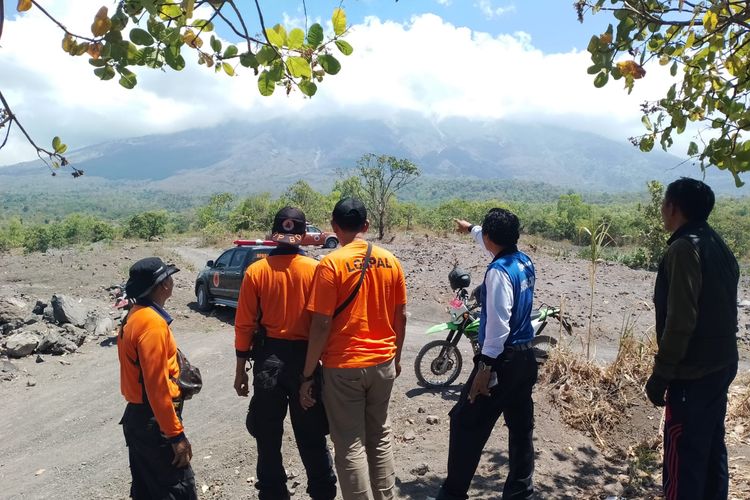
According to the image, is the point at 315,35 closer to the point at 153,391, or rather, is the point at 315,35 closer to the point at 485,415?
the point at 153,391

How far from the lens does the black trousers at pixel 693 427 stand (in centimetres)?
252

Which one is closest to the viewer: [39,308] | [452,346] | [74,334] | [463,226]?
[463,226]

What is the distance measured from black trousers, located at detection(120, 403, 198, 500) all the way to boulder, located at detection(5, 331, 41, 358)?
6.52 m

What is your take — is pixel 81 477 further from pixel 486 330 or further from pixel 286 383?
pixel 486 330

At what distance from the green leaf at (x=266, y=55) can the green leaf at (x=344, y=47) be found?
0.25m

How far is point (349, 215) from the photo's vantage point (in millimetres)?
2814

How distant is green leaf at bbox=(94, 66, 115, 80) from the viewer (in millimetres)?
1992

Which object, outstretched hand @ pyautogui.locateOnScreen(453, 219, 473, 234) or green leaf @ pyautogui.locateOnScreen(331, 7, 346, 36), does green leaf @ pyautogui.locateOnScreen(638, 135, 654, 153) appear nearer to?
outstretched hand @ pyautogui.locateOnScreen(453, 219, 473, 234)

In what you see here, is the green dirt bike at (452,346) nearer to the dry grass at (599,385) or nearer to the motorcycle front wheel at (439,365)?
the motorcycle front wheel at (439,365)

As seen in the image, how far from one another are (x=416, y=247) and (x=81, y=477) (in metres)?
15.0

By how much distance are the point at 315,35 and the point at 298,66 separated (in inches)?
5.7

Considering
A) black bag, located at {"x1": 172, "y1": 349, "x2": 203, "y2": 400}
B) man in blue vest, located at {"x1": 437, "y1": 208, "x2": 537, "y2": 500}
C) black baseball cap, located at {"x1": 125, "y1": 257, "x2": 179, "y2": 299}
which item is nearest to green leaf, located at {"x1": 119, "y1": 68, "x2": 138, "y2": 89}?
black baseball cap, located at {"x1": 125, "y1": 257, "x2": 179, "y2": 299}

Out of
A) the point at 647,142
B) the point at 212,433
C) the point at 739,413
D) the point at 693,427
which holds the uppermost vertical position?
the point at 647,142

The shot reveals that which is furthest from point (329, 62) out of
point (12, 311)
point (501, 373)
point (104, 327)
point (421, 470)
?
point (12, 311)
